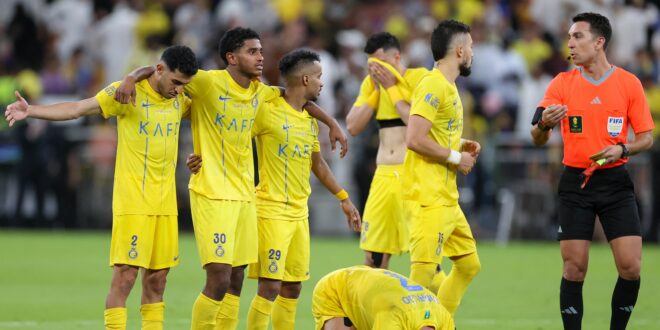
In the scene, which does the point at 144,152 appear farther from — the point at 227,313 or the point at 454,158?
the point at 454,158

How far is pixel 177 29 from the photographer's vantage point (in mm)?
24750

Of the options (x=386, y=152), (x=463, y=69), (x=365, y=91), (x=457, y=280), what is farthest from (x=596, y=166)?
(x=365, y=91)

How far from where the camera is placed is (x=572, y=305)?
30.3 ft

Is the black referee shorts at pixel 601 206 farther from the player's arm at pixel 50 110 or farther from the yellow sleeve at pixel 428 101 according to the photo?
the player's arm at pixel 50 110

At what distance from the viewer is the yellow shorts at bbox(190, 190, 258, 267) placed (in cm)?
863

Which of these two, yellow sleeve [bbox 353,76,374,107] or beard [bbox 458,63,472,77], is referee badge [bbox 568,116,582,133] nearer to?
beard [bbox 458,63,472,77]

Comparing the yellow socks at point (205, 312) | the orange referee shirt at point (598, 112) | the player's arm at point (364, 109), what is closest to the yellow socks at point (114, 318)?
the yellow socks at point (205, 312)

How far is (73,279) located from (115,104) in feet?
22.7

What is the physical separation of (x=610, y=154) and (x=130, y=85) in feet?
12.2

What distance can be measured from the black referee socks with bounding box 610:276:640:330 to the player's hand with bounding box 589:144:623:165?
101cm

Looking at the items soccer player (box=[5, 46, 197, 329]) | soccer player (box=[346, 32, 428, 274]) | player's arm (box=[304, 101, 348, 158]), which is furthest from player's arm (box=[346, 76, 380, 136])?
soccer player (box=[5, 46, 197, 329])

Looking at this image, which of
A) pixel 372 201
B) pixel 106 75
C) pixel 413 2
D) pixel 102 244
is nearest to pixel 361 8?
pixel 413 2

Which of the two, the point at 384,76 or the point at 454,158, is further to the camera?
the point at 384,76

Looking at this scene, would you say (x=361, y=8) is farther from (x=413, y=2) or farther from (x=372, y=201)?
(x=372, y=201)
